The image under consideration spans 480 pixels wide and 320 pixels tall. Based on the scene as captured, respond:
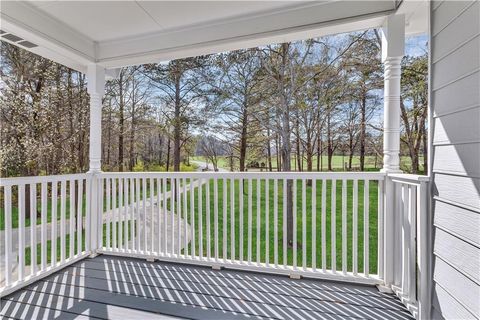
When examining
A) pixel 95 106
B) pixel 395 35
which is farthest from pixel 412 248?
pixel 95 106

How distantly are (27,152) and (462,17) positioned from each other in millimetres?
6719

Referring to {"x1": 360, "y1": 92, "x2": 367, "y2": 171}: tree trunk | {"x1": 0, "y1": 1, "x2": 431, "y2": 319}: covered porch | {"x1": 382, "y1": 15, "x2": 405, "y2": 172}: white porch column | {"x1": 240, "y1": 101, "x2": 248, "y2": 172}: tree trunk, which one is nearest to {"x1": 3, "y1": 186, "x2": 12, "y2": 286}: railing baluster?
{"x1": 0, "y1": 1, "x2": 431, "y2": 319}: covered porch

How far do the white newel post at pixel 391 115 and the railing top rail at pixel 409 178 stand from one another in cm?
9

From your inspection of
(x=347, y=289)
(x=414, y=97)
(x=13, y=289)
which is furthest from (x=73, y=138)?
(x=414, y=97)

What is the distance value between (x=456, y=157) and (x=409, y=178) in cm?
53

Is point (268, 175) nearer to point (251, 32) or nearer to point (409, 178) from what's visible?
point (409, 178)

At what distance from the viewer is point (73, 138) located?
5.62 metres

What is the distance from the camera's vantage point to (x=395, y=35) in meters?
2.22

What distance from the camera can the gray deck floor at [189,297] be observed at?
1.91 m

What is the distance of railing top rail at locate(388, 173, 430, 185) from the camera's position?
1.69m

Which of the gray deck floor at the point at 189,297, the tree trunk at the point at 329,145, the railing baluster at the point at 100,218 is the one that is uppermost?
the tree trunk at the point at 329,145

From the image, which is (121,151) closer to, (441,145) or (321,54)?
(321,54)

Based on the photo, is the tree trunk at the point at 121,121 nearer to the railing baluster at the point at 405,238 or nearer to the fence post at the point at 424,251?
the railing baluster at the point at 405,238

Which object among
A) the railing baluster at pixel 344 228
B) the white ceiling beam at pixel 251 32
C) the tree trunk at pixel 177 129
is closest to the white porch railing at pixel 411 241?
the railing baluster at pixel 344 228
